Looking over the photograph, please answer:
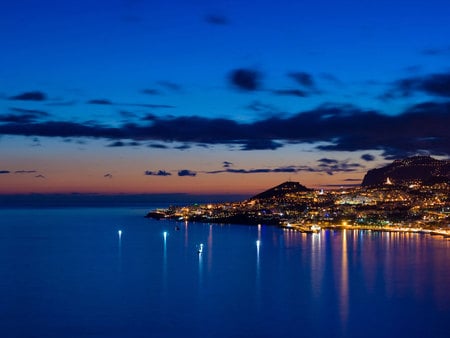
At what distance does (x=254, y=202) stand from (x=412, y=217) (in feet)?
148

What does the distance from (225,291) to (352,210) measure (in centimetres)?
6482

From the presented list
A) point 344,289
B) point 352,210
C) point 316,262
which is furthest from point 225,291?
point 352,210

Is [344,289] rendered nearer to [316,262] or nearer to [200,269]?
Result: [316,262]

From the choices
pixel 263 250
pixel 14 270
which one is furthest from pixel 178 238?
pixel 14 270

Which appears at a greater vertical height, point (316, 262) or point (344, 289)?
point (316, 262)

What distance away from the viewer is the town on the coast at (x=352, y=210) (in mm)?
71500

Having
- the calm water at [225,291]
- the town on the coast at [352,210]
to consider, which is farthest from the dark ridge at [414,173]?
the calm water at [225,291]

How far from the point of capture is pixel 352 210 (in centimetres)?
8788

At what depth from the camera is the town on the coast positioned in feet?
235

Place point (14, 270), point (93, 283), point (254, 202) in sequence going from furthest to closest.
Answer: point (254, 202)
point (14, 270)
point (93, 283)

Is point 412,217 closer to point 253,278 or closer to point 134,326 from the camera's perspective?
point 253,278

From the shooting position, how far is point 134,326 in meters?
19.9

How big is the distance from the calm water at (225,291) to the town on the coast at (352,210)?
25900 mm

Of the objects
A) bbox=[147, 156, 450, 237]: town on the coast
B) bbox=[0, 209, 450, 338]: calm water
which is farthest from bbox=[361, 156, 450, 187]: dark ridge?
bbox=[0, 209, 450, 338]: calm water
